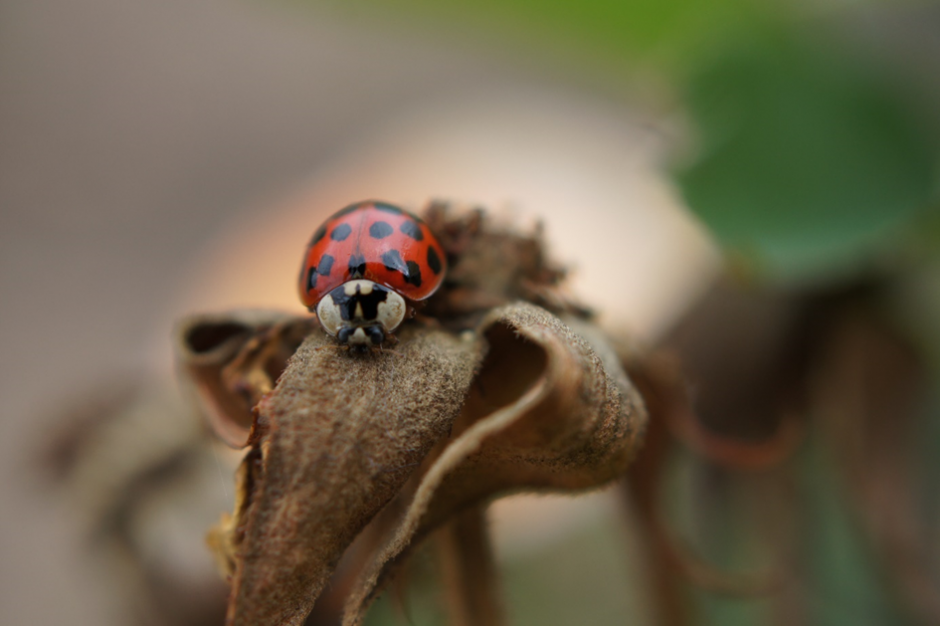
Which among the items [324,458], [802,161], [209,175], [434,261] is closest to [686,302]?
[802,161]

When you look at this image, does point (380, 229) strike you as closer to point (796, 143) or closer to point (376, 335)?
point (376, 335)

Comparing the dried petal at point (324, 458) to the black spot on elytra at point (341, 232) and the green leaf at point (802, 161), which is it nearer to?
the black spot on elytra at point (341, 232)

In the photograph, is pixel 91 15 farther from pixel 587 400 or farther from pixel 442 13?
pixel 587 400

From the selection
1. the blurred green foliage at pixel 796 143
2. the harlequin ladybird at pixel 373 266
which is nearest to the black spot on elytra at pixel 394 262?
the harlequin ladybird at pixel 373 266

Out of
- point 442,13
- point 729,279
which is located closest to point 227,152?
point 442,13

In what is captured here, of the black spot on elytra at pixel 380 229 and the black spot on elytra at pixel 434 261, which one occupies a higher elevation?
the black spot on elytra at pixel 380 229

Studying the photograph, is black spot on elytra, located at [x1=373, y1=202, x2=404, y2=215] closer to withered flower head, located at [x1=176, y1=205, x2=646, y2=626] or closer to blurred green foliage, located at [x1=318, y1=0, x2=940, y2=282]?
withered flower head, located at [x1=176, y1=205, x2=646, y2=626]
